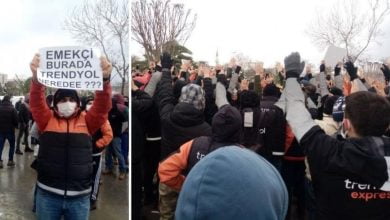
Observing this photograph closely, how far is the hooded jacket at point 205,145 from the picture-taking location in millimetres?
3148

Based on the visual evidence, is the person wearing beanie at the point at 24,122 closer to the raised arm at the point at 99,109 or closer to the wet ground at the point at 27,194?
the wet ground at the point at 27,194

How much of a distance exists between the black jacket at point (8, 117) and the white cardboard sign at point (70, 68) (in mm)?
712

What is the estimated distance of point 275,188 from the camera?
107 cm

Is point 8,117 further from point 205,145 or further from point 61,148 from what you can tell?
point 205,145

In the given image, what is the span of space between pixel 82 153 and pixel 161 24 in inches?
701

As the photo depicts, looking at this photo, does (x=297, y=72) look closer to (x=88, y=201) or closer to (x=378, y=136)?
(x=378, y=136)

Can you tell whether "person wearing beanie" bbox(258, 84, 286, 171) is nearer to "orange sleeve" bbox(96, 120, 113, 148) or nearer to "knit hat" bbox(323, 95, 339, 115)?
"knit hat" bbox(323, 95, 339, 115)

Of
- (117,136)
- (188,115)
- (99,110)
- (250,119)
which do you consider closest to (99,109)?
(99,110)

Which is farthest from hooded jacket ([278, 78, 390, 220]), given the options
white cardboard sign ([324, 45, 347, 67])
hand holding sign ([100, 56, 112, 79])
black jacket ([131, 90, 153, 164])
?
white cardboard sign ([324, 45, 347, 67])

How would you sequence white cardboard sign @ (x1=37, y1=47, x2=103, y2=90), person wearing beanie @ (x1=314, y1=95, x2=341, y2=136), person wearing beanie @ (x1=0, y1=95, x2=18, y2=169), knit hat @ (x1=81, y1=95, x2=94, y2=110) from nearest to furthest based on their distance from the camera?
white cardboard sign @ (x1=37, y1=47, x2=103, y2=90)
knit hat @ (x1=81, y1=95, x2=94, y2=110)
person wearing beanie @ (x1=0, y1=95, x2=18, y2=169)
person wearing beanie @ (x1=314, y1=95, x2=341, y2=136)

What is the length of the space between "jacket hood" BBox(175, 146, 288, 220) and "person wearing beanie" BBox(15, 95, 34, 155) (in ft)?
9.37

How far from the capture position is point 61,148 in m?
3.43

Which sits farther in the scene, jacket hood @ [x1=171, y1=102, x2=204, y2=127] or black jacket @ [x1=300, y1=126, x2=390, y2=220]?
jacket hood @ [x1=171, y1=102, x2=204, y2=127]

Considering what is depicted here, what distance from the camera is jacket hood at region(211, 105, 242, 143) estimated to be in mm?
3139
